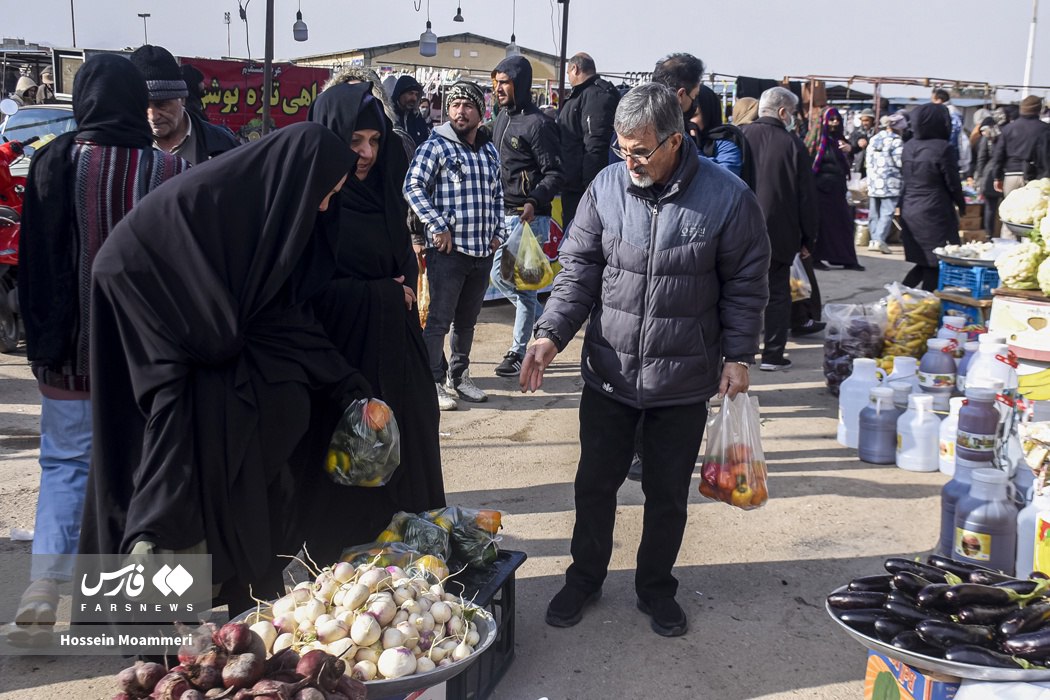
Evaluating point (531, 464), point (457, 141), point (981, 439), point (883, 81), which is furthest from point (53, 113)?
point (883, 81)

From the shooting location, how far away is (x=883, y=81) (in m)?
21.2

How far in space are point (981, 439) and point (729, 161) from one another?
2358 millimetres

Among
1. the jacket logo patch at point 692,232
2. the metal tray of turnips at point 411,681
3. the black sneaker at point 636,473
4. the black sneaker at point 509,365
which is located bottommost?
the black sneaker at point 636,473

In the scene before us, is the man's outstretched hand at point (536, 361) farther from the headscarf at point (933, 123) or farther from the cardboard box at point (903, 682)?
the headscarf at point (933, 123)

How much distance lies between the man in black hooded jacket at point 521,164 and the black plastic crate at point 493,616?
3.98 meters

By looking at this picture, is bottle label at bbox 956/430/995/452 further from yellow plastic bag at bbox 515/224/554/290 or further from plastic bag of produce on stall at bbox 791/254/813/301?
plastic bag of produce on stall at bbox 791/254/813/301

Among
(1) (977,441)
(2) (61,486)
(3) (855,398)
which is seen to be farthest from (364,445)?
(3) (855,398)

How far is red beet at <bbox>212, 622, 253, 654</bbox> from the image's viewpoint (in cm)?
227

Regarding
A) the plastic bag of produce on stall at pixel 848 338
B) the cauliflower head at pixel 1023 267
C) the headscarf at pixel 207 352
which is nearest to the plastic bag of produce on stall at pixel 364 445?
the headscarf at pixel 207 352

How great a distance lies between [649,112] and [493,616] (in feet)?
5.87

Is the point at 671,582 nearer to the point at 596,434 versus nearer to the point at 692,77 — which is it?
the point at 596,434

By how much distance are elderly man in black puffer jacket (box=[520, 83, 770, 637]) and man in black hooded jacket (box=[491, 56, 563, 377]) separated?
11.7 feet

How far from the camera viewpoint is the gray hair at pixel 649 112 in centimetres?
339

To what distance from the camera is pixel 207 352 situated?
114 inches
